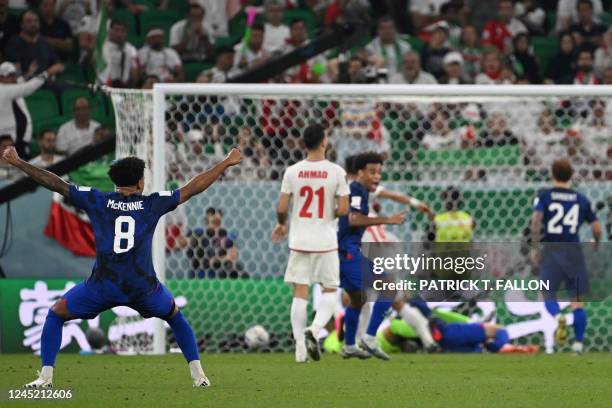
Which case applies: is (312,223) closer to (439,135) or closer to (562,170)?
(562,170)

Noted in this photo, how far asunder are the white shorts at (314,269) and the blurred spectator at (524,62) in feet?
26.8

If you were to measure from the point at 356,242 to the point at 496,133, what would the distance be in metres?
4.04

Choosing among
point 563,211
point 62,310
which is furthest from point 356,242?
point 62,310

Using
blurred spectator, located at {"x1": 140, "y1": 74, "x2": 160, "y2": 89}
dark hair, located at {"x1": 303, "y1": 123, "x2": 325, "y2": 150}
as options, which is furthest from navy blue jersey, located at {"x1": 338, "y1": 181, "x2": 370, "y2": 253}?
blurred spectator, located at {"x1": 140, "y1": 74, "x2": 160, "y2": 89}

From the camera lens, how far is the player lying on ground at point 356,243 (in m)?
11.6

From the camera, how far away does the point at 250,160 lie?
14812 millimetres

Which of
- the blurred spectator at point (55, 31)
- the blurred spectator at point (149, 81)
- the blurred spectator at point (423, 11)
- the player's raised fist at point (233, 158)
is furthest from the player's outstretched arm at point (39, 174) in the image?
the blurred spectator at point (423, 11)

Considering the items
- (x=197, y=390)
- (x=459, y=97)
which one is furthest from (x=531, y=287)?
(x=197, y=390)

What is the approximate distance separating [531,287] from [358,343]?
90.6 inches

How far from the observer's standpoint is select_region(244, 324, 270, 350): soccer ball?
45.4 ft

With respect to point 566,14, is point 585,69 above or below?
below

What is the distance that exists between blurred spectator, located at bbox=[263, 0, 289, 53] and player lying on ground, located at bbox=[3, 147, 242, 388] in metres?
10.4

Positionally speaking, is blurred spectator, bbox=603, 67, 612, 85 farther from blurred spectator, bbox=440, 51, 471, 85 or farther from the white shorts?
the white shorts

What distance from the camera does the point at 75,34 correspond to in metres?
18.6
